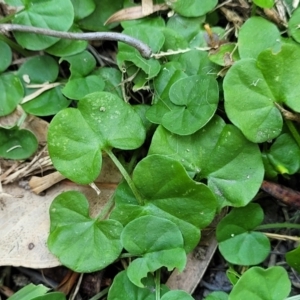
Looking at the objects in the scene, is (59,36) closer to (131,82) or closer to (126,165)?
(131,82)

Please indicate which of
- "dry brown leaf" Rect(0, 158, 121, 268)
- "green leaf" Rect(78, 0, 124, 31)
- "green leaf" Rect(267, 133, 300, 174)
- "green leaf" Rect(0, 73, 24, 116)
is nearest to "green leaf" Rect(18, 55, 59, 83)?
"green leaf" Rect(0, 73, 24, 116)

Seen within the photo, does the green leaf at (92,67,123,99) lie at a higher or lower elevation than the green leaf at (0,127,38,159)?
higher

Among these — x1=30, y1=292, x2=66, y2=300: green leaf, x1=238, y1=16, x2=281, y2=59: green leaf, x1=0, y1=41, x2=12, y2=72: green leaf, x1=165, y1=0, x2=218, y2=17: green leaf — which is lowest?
x1=30, y1=292, x2=66, y2=300: green leaf

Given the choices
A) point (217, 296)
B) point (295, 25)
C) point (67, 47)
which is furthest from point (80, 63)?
point (217, 296)

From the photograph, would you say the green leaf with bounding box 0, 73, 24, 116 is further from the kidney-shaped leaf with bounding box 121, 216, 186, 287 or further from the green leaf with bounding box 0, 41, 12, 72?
the kidney-shaped leaf with bounding box 121, 216, 186, 287

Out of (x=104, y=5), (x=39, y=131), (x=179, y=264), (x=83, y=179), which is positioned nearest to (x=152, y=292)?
(x=179, y=264)

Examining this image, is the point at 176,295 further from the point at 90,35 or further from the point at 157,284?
the point at 90,35
